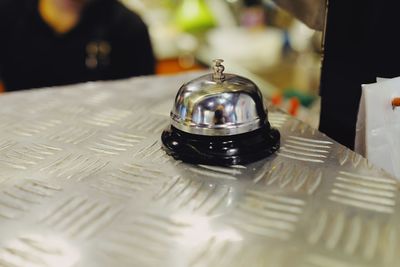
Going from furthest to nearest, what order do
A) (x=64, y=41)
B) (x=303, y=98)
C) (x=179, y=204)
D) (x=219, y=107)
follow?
1. (x=64, y=41)
2. (x=303, y=98)
3. (x=219, y=107)
4. (x=179, y=204)

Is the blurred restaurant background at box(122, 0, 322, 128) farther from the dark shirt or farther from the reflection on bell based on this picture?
the reflection on bell

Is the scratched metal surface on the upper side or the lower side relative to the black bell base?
lower

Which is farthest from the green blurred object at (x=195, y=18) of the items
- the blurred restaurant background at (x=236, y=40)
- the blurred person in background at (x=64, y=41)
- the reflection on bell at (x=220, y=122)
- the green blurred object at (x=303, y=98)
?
the reflection on bell at (x=220, y=122)

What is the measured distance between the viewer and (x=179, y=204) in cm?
89

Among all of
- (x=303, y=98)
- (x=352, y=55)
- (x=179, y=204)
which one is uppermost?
(x=352, y=55)

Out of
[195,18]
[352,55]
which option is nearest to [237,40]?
[195,18]

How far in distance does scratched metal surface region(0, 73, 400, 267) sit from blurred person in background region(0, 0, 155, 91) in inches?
57.0

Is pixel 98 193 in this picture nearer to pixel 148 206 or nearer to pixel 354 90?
pixel 148 206

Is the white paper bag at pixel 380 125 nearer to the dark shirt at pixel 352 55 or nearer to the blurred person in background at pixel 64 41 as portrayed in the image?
the dark shirt at pixel 352 55

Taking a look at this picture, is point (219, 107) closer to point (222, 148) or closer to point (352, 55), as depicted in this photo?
point (222, 148)

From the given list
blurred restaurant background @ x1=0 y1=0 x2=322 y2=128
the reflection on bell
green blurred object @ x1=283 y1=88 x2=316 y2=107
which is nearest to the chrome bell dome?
the reflection on bell

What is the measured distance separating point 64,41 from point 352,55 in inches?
73.2

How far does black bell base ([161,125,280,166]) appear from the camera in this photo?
1.04 meters

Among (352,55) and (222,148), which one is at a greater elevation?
(352,55)
